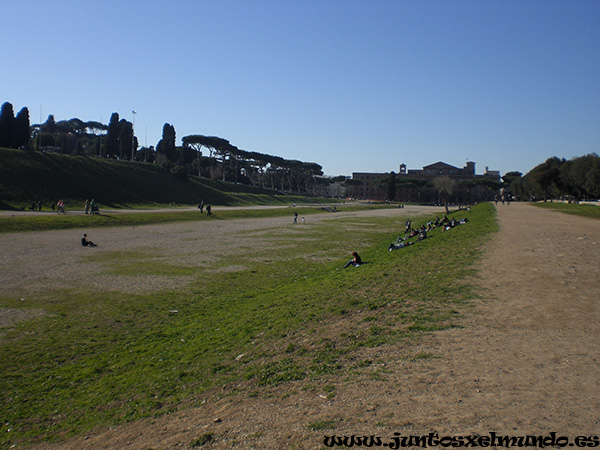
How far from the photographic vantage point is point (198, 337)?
32.5 feet

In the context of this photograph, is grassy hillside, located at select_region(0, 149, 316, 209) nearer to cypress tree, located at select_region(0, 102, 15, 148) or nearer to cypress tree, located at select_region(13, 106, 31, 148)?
cypress tree, located at select_region(13, 106, 31, 148)

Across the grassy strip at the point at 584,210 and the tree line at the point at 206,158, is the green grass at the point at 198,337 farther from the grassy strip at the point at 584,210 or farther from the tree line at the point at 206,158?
the tree line at the point at 206,158

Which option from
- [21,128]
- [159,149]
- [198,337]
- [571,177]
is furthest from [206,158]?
[198,337]

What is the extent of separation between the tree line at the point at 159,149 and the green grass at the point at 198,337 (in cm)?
6369

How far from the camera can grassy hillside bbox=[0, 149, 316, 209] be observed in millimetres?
49969

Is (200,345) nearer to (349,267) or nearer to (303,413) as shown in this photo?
(303,413)

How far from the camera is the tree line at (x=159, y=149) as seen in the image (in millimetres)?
65562

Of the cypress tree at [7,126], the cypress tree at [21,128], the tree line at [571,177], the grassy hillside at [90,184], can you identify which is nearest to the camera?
the grassy hillside at [90,184]

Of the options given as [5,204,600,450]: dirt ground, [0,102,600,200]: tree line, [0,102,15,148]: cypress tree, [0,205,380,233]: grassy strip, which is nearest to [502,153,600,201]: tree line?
[0,102,600,200]: tree line

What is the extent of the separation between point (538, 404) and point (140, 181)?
7137cm

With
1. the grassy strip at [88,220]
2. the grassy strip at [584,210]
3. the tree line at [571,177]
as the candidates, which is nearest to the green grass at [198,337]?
the grassy strip at [88,220]

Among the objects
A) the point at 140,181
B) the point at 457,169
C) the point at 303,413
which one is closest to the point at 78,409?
the point at 303,413

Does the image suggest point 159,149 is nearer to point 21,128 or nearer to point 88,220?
point 21,128

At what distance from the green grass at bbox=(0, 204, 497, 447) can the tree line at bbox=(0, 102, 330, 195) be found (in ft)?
209
